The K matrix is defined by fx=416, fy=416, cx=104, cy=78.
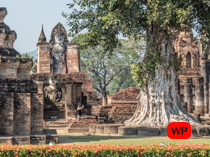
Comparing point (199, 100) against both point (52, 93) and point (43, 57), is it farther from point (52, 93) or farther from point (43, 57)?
point (43, 57)

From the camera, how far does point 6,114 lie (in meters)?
12.4

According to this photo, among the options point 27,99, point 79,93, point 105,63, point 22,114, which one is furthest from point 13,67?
point 105,63

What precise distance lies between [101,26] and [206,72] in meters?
19.0

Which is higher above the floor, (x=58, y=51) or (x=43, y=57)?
(x=58, y=51)

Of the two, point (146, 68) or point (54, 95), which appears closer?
point (146, 68)

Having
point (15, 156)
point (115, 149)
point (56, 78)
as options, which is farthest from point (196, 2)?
point (56, 78)

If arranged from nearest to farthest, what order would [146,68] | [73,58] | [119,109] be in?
1. [146,68]
2. [119,109]
3. [73,58]

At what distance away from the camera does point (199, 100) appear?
32.5m

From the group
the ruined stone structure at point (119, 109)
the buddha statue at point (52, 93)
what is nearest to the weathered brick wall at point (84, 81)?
the ruined stone structure at point (119, 109)

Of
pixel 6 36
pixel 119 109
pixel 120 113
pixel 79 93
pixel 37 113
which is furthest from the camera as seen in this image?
pixel 79 93

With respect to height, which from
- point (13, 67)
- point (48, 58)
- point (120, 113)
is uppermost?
point (48, 58)

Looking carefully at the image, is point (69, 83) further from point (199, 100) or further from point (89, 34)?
point (199, 100)

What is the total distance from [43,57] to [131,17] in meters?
19.3

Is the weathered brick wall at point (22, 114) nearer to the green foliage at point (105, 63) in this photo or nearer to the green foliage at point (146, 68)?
the green foliage at point (146, 68)
